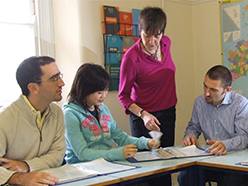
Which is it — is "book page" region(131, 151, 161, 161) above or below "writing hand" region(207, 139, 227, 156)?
below

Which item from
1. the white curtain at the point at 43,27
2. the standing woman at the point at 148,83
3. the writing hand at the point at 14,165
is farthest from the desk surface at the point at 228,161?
the white curtain at the point at 43,27

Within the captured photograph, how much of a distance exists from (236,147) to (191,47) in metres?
1.95

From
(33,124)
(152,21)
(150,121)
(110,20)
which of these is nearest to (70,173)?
(33,124)

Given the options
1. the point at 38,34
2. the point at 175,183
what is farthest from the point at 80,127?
the point at 175,183

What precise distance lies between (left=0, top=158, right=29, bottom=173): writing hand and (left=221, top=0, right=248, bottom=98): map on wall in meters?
2.60

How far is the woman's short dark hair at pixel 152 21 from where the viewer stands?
97.6 inches

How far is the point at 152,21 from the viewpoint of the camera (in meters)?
2.48

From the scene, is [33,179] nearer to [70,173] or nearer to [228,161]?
[70,173]

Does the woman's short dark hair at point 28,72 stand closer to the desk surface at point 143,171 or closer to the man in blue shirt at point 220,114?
the desk surface at point 143,171

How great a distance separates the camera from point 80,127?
89.0 inches

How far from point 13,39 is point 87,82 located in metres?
0.89

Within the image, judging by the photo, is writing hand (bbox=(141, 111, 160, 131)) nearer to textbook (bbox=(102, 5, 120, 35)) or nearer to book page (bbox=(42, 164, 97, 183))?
book page (bbox=(42, 164, 97, 183))

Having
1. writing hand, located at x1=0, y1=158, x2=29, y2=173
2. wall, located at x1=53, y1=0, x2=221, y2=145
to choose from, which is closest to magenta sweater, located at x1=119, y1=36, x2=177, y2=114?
wall, located at x1=53, y1=0, x2=221, y2=145

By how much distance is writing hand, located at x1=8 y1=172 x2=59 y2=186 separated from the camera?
1593mm
